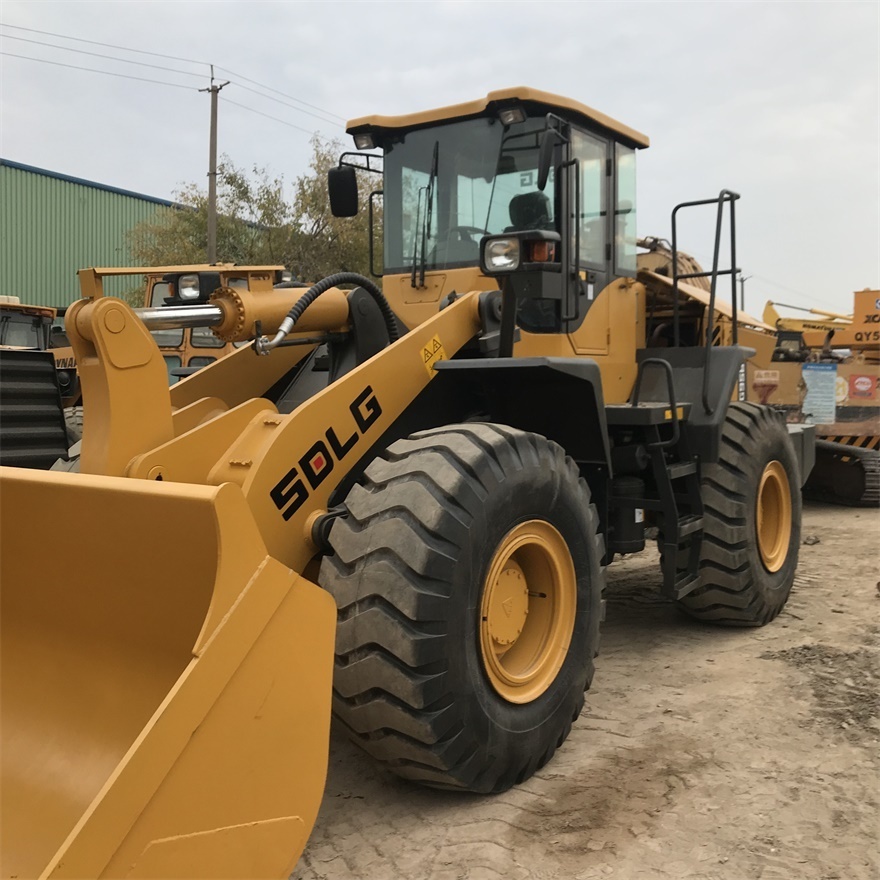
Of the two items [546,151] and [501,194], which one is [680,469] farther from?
[546,151]

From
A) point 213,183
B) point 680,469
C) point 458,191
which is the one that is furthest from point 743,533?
point 213,183

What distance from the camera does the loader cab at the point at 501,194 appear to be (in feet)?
14.7

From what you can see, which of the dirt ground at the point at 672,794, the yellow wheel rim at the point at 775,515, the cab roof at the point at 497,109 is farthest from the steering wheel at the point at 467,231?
the yellow wheel rim at the point at 775,515

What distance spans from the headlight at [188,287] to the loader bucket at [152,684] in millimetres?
1142

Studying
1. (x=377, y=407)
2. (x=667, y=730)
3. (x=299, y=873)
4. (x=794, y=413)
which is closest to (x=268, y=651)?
(x=299, y=873)

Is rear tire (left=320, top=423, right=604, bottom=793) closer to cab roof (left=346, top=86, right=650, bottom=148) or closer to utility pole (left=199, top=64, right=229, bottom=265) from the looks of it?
cab roof (left=346, top=86, right=650, bottom=148)

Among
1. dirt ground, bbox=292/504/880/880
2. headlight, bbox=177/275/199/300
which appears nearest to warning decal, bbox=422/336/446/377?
headlight, bbox=177/275/199/300

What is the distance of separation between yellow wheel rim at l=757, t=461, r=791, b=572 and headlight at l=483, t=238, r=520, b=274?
271 centimetres

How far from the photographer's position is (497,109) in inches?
176

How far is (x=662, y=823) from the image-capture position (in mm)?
3031

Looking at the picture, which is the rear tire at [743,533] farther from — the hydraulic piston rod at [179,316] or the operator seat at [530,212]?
the hydraulic piston rod at [179,316]

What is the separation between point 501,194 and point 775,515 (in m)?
2.99

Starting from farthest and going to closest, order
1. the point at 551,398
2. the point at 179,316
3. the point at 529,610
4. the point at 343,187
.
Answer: the point at 343,187
the point at 551,398
the point at 529,610
the point at 179,316

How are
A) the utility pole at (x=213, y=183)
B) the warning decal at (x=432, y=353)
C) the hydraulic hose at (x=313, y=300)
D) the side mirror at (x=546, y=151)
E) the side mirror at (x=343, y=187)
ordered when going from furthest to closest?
the utility pole at (x=213, y=183) → the side mirror at (x=343, y=187) → the warning decal at (x=432, y=353) → the side mirror at (x=546, y=151) → the hydraulic hose at (x=313, y=300)
